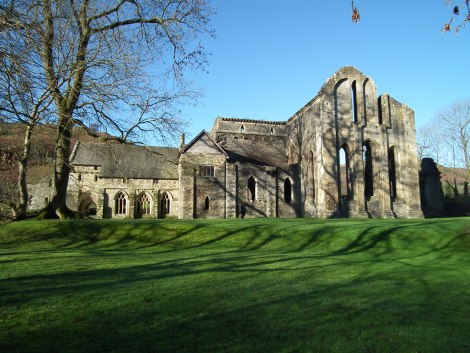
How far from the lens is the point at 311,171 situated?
3441 centimetres

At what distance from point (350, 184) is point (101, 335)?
30.4m

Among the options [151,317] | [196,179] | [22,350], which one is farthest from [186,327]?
[196,179]

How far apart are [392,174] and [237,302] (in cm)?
3253

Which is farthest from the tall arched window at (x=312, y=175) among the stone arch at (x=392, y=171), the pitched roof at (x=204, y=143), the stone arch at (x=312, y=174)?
the pitched roof at (x=204, y=143)

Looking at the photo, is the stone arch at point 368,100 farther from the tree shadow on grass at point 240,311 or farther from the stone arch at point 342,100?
the tree shadow on grass at point 240,311

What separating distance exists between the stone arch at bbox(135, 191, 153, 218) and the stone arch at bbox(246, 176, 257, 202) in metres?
11.1

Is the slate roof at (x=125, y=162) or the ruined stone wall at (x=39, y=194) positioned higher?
the slate roof at (x=125, y=162)

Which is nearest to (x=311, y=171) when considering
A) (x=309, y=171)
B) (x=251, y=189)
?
(x=309, y=171)

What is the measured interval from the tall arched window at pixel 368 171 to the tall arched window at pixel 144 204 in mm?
21794

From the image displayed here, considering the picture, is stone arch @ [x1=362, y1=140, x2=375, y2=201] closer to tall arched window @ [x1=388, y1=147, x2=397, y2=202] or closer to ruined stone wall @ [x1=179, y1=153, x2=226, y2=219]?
tall arched window @ [x1=388, y1=147, x2=397, y2=202]

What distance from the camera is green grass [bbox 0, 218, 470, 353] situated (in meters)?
4.81

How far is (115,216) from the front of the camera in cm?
3803

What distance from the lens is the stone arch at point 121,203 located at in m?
38.4

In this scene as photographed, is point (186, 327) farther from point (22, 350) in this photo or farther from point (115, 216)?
point (115, 216)
